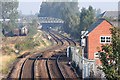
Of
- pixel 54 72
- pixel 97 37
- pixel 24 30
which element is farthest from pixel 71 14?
pixel 54 72

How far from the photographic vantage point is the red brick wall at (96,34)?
35438 millimetres

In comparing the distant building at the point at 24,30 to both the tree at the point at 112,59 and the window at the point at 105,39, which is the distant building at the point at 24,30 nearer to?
the window at the point at 105,39

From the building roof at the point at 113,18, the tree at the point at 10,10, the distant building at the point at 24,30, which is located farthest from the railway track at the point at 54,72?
the tree at the point at 10,10

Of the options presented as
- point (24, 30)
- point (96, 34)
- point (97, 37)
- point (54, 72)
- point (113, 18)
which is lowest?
point (54, 72)

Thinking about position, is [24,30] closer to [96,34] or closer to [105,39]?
[96,34]

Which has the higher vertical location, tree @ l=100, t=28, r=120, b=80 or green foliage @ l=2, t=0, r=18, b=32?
green foliage @ l=2, t=0, r=18, b=32

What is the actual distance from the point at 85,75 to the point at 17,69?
804 centimetres

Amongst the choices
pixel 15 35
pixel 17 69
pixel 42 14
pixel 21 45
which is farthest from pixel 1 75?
pixel 42 14

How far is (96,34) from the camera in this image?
35781mm

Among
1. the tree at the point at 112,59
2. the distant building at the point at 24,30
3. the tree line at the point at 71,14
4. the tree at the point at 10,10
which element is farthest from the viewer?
the tree at the point at 10,10

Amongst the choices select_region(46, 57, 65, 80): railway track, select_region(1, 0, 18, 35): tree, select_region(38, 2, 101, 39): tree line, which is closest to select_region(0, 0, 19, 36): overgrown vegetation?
select_region(1, 0, 18, 35): tree

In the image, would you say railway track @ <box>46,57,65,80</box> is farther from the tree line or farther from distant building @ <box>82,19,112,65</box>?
the tree line

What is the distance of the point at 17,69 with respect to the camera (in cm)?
3170

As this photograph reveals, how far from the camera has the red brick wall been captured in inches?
1395
